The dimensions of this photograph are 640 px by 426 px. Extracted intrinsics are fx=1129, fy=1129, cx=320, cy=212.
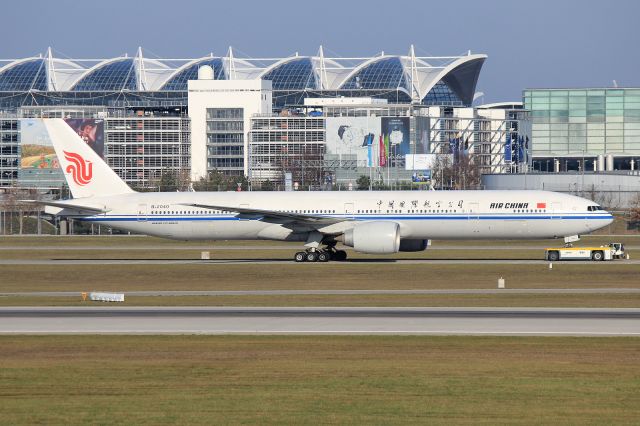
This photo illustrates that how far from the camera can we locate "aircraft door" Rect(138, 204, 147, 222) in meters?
70.4

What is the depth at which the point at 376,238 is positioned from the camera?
63781 millimetres

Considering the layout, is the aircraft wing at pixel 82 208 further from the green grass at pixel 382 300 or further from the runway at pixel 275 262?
the green grass at pixel 382 300

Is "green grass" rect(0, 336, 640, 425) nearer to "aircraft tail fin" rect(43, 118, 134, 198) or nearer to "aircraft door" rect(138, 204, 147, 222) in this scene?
"aircraft door" rect(138, 204, 147, 222)

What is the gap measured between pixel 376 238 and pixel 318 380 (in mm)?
37196

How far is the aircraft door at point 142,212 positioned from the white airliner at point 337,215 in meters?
0.06

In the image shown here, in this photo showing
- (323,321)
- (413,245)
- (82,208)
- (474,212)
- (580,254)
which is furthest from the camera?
(82,208)

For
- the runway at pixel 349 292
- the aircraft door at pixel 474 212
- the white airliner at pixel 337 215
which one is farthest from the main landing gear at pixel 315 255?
the runway at pixel 349 292

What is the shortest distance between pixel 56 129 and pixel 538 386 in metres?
54.5

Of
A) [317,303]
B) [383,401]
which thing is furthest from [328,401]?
[317,303]

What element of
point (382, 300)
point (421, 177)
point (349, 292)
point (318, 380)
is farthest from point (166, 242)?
point (421, 177)

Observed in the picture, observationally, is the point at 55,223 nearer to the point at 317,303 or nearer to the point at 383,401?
the point at 317,303

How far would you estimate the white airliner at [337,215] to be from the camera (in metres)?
66.1

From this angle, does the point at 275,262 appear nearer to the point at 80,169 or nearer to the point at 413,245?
the point at 413,245

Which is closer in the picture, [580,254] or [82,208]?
[580,254]
